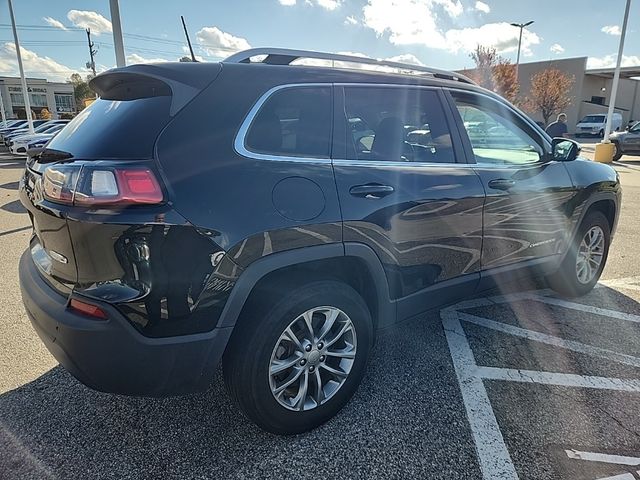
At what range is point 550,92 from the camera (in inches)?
1516

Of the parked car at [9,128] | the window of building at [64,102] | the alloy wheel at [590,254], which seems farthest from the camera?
the window of building at [64,102]

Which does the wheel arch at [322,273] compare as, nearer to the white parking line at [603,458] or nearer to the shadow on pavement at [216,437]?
the shadow on pavement at [216,437]

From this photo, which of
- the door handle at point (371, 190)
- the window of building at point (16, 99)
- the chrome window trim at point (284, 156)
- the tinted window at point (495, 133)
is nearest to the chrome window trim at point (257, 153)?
the chrome window trim at point (284, 156)

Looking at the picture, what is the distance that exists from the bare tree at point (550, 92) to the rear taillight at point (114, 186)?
43182 millimetres

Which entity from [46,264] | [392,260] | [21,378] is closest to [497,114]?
[392,260]

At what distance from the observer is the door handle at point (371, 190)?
2.36 m

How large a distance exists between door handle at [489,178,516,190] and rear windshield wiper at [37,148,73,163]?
2504mm

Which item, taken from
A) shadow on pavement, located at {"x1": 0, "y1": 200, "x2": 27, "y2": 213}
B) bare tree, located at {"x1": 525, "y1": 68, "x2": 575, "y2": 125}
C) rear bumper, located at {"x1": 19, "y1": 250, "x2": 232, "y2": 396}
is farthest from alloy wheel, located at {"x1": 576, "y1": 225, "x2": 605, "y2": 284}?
bare tree, located at {"x1": 525, "y1": 68, "x2": 575, "y2": 125}

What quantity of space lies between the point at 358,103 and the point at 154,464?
7.07 ft

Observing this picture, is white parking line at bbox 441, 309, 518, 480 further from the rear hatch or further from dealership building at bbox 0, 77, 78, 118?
dealership building at bbox 0, 77, 78, 118

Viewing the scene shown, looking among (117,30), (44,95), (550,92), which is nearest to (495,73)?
(550,92)

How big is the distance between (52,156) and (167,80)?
2.20ft

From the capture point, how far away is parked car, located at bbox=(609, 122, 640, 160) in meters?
16.9

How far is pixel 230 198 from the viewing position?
1964 mm
